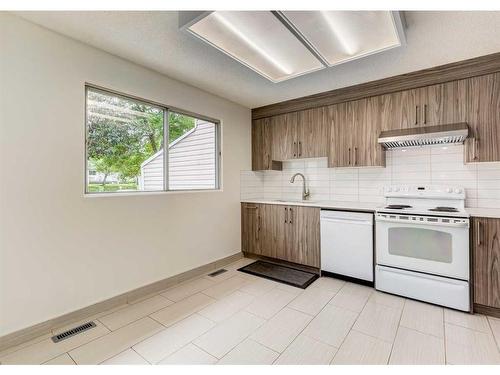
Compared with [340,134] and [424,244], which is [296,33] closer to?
[340,134]

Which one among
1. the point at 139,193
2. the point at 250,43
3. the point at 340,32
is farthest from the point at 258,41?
the point at 139,193

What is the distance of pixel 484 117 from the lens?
2525mm

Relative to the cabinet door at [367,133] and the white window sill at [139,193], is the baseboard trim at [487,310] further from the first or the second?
the white window sill at [139,193]

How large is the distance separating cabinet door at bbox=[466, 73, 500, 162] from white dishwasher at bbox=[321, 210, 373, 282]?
120cm

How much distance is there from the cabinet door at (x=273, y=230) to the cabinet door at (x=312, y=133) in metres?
0.89

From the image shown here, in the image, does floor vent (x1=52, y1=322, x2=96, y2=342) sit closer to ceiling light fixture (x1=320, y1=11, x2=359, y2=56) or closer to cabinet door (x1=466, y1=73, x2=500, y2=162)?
ceiling light fixture (x1=320, y1=11, x2=359, y2=56)

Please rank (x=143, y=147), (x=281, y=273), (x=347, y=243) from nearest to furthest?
(x=143, y=147) < (x=347, y=243) < (x=281, y=273)

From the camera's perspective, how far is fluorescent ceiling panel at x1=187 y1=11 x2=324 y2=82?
162cm

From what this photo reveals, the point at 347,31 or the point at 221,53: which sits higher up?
the point at 221,53

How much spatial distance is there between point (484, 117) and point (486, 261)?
1.40m

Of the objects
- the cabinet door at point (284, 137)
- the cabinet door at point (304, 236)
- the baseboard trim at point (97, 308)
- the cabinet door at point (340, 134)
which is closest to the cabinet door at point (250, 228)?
the cabinet door at point (304, 236)
